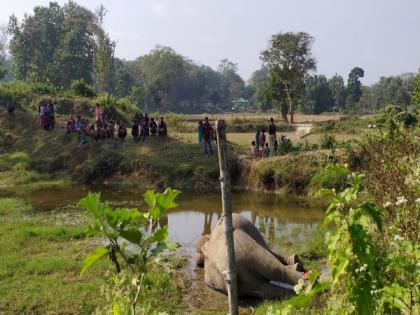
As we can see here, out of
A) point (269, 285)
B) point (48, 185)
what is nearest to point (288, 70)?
point (48, 185)

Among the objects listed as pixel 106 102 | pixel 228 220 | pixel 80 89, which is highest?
pixel 80 89

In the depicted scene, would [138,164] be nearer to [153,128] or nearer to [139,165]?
[139,165]

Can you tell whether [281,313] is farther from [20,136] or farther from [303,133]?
[303,133]

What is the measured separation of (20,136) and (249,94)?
80.3 m

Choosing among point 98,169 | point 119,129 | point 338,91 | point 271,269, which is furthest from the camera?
point 338,91

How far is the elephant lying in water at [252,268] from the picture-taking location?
309 inches

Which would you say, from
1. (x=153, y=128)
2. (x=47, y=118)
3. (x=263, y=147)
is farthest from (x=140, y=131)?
(x=263, y=147)

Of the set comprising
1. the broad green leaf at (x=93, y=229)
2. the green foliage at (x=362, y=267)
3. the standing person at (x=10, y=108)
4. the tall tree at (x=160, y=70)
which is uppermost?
the tall tree at (x=160, y=70)

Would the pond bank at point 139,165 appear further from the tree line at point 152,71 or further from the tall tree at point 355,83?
the tall tree at point 355,83

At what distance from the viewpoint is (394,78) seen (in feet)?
224

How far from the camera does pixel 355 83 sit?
65.0 metres

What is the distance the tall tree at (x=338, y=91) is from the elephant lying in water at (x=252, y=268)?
54.7 metres

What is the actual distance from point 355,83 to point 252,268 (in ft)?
199

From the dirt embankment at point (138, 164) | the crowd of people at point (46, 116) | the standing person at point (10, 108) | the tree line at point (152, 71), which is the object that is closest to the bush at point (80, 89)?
the tree line at point (152, 71)
